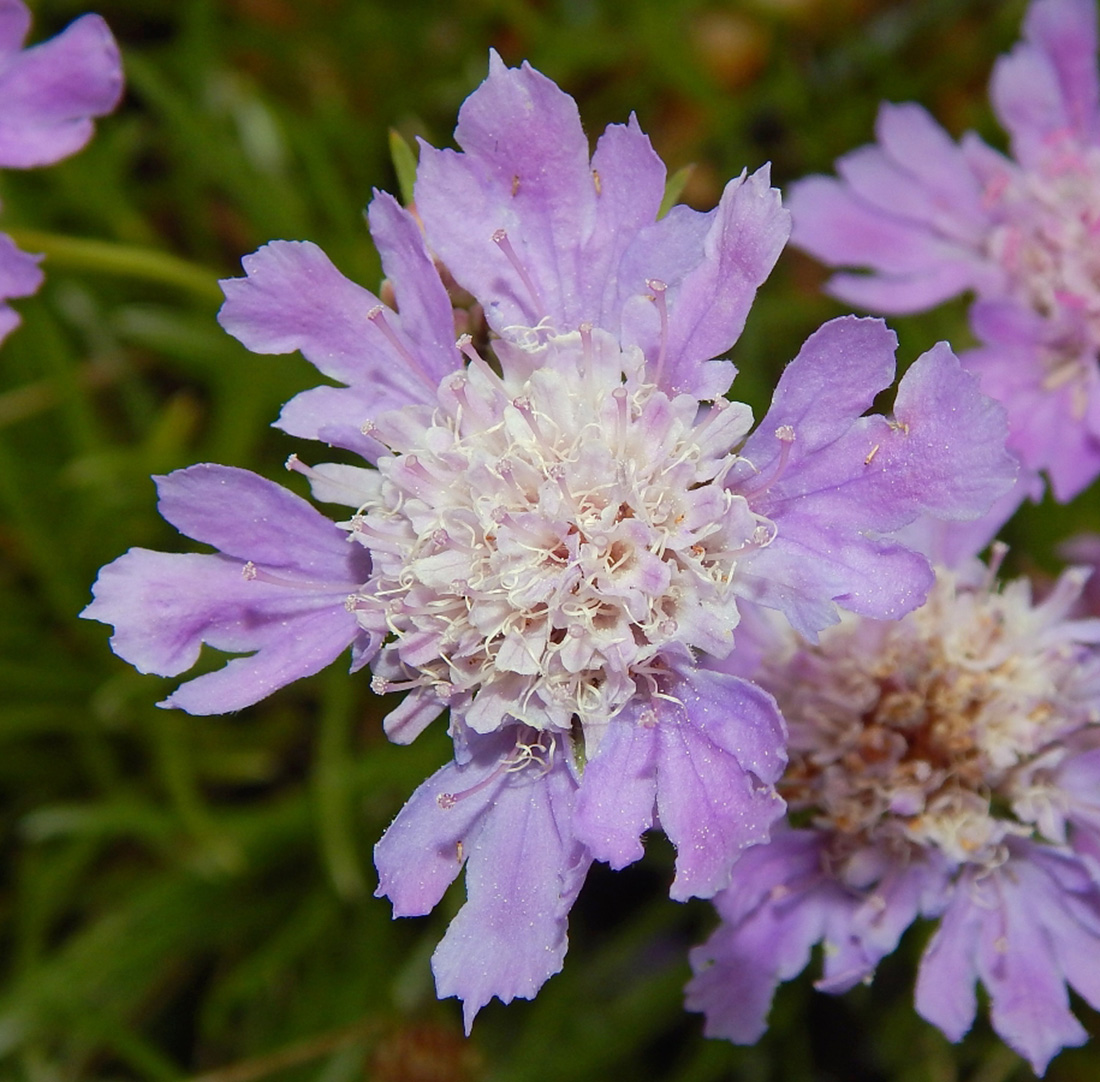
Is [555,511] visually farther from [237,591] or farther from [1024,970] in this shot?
[1024,970]

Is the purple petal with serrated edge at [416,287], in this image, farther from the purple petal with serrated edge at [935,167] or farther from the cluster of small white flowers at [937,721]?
the purple petal with serrated edge at [935,167]

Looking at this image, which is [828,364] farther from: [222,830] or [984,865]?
[222,830]

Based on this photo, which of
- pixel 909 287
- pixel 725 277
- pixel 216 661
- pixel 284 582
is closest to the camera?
pixel 725 277

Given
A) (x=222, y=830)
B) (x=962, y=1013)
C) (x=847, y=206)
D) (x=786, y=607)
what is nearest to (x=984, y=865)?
(x=962, y=1013)

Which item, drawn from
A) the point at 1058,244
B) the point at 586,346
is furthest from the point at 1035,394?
the point at 586,346

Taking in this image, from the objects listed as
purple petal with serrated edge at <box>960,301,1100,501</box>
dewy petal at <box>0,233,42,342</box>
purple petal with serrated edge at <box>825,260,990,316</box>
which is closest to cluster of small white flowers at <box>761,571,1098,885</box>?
purple petal with serrated edge at <box>960,301,1100,501</box>

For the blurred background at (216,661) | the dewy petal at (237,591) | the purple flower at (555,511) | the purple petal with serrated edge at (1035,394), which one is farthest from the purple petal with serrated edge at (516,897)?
the purple petal with serrated edge at (1035,394)

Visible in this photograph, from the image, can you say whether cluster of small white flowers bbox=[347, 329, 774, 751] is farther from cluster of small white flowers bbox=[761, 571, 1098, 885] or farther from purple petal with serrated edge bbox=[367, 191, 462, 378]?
cluster of small white flowers bbox=[761, 571, 1098, 885]
